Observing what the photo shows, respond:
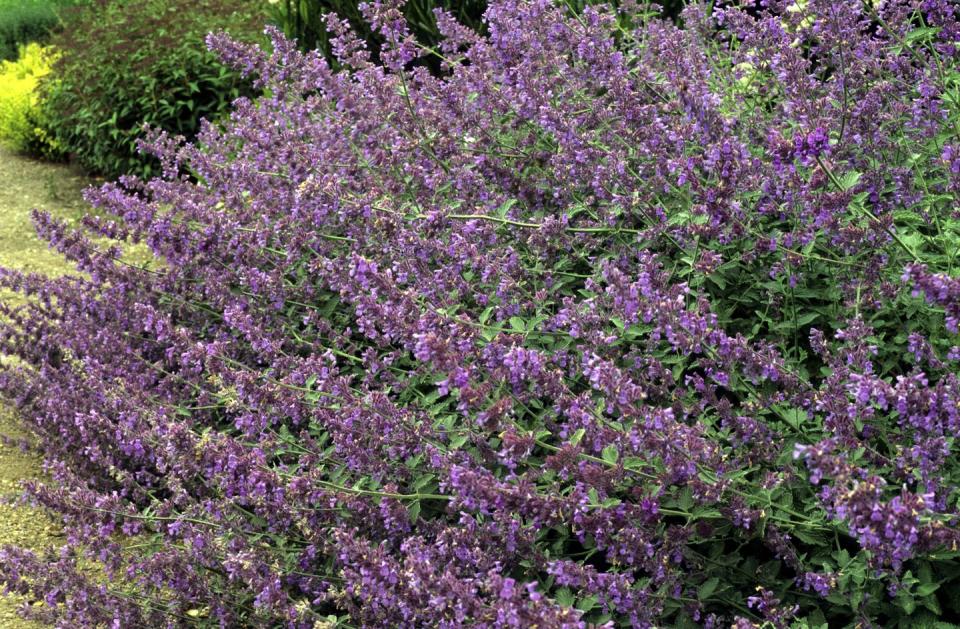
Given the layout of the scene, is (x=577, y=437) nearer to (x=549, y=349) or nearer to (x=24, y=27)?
(x=549, y=349)

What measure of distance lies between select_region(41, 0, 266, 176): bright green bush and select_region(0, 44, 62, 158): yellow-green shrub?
1.15 ft

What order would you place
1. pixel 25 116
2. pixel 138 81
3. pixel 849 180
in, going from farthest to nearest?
pixel 25 116
pixel 138 81
pixel 849 180

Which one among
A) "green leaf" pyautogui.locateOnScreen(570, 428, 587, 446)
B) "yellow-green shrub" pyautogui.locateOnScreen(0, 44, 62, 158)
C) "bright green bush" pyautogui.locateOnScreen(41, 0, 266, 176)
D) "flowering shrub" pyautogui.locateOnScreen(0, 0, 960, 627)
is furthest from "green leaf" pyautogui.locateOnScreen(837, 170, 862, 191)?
"yellow-green shrub" pyautogui.locateOnScreen(0, 44, 62, 158)

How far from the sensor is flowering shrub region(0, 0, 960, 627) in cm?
242

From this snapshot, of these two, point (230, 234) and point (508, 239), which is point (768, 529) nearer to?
point (508, 239)

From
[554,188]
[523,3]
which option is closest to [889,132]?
[554,188]

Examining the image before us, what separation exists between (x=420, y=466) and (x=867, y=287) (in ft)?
4.35

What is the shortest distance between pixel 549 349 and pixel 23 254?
19.9ft

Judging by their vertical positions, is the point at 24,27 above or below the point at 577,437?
above

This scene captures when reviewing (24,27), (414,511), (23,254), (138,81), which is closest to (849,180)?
(414,511)

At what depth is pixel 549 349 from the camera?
10.5 ft

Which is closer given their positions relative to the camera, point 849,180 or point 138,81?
point 849,180

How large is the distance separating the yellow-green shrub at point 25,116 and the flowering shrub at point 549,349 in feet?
21.8

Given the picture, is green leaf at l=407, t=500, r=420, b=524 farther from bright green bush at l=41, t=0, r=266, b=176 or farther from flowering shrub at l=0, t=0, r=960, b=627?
bright green bush at l=41, t=0, r=266, b=176
